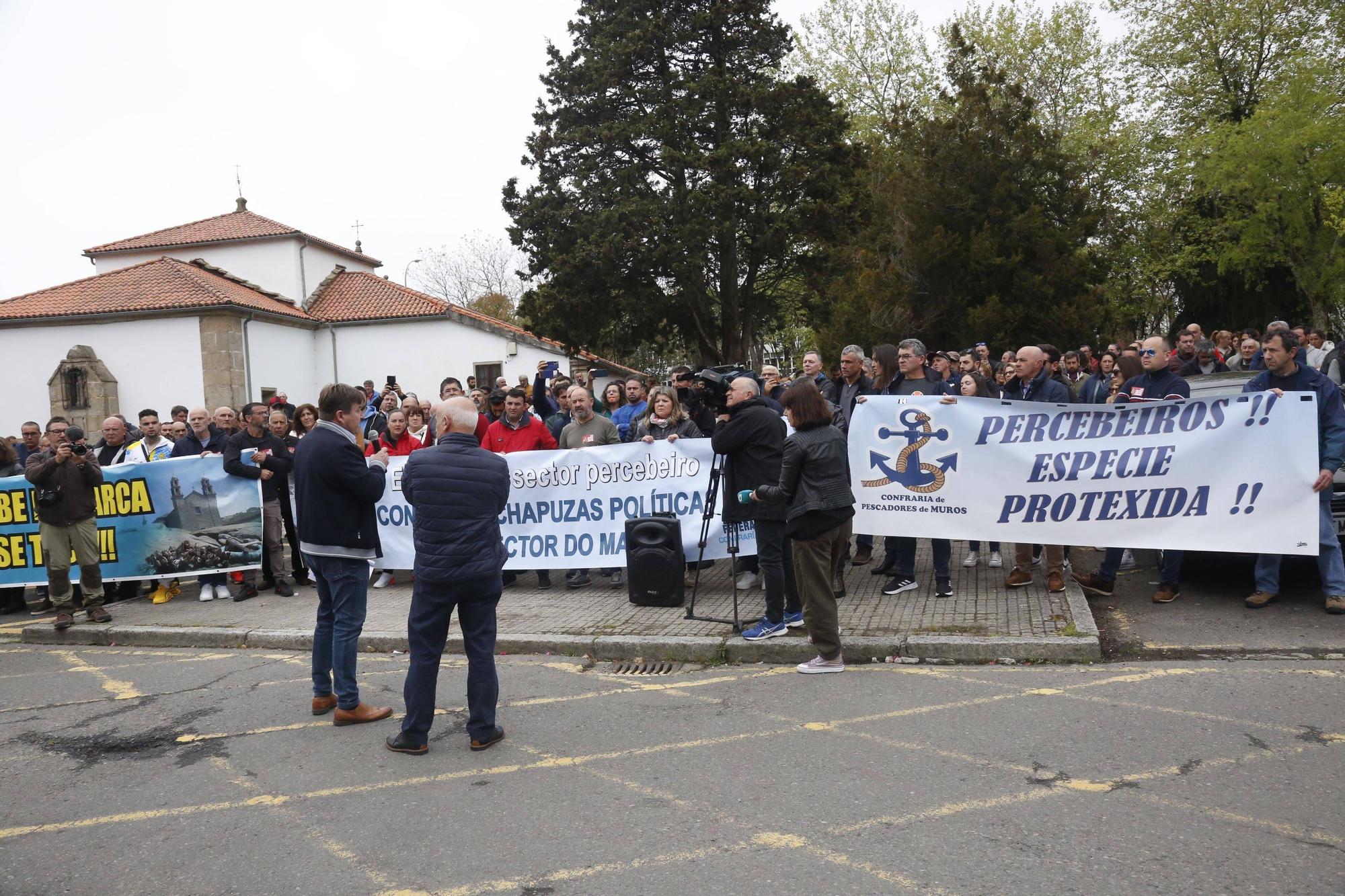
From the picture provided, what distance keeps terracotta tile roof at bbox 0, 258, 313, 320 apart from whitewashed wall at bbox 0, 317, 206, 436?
58 centimetres

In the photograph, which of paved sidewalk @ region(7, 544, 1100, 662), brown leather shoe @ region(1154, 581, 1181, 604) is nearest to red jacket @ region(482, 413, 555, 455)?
paved sidewalk @ region(7, 544, 1100, 662)

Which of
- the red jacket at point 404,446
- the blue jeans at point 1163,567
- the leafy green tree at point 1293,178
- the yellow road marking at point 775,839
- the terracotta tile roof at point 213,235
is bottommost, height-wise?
the yellow road marking at point 775,839

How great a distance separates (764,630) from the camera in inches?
286

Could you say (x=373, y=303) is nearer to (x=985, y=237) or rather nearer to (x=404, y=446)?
(x=985, y=237)

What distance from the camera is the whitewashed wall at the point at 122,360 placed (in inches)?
1501

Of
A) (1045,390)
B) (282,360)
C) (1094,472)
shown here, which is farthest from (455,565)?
(282,360)

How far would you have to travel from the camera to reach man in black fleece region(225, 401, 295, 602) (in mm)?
10250

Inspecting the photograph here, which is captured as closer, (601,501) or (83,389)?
(601,501)

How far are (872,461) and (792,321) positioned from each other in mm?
35585

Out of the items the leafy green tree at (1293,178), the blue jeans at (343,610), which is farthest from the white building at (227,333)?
the blue jeans at (343,610)

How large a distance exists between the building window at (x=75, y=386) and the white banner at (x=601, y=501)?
35.4 meters

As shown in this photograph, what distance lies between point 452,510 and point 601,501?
14.0ft

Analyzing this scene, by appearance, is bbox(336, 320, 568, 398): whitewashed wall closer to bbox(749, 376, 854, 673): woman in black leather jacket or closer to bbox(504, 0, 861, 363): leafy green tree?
bbox(504, 0, 861, 363): leafy green tree

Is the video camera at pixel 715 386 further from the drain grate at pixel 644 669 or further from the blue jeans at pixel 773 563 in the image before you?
the drain grate at pixel 644 669
